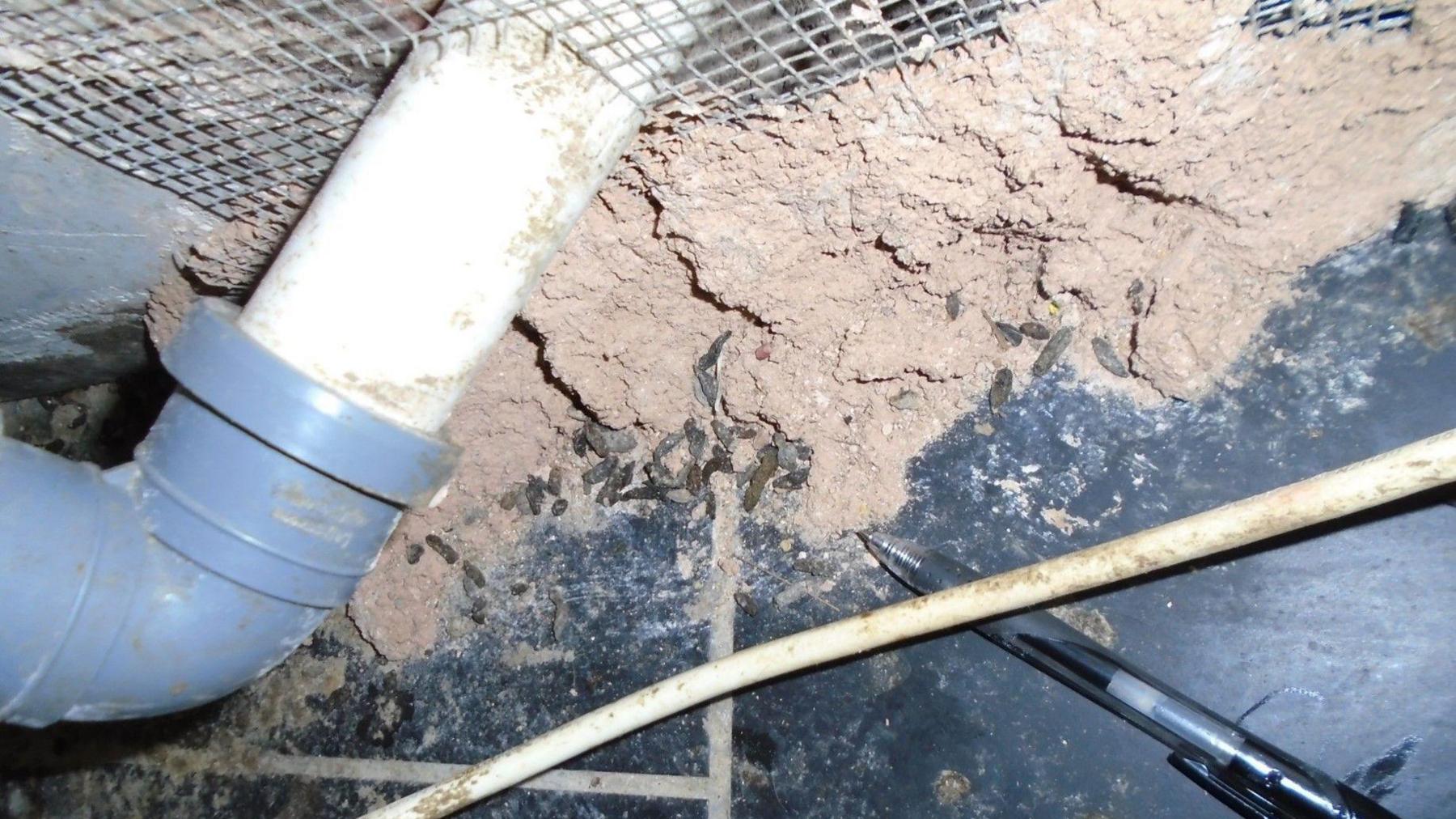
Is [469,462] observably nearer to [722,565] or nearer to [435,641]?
[435,641]

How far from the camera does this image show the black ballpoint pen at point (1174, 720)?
2.16ft

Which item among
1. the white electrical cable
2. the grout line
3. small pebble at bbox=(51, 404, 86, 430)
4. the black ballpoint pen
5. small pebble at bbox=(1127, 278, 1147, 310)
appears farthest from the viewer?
small pebble at bbox=(51, 404, 86, 430)

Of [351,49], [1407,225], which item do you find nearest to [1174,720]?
[1407,225]

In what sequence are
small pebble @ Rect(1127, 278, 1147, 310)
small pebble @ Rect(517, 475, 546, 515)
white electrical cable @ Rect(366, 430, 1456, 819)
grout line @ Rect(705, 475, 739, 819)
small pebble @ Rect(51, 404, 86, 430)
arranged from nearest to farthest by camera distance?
1. white electrical cable @ Rect(366, 430, 1456, 819)
2. small pebble @ Rect(1127, 278, 1147, 310)
3. grout line @ Rect(705, 475, 739, 819)
4. small pebble @ Rect(517, 475, 546, 515)
5. small pebble @ Rect(51, 404, 86, 430)

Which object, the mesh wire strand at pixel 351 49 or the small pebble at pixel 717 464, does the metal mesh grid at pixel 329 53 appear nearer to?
the mesh wire strand at pixel 351 49

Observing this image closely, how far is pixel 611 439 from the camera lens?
98 centimetres

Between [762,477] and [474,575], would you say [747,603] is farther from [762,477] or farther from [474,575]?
[474,575]

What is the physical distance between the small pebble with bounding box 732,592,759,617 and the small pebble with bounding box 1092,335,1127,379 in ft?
1.35

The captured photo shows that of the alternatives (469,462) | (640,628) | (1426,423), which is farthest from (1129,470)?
(469,462)

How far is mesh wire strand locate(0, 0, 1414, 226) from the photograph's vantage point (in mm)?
561

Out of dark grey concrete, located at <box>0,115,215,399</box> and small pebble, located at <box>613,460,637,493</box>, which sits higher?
small pebble, located at <box>613,460,637,493</box>

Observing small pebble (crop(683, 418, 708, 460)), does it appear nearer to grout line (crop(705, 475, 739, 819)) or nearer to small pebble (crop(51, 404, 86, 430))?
grout line (crop(705, 475, 739, 819))

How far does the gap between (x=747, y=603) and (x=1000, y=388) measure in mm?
335

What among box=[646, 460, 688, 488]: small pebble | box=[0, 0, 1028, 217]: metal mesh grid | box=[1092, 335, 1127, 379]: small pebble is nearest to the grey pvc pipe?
box=[0, 0, 1028, 217]: metal mesh grid
